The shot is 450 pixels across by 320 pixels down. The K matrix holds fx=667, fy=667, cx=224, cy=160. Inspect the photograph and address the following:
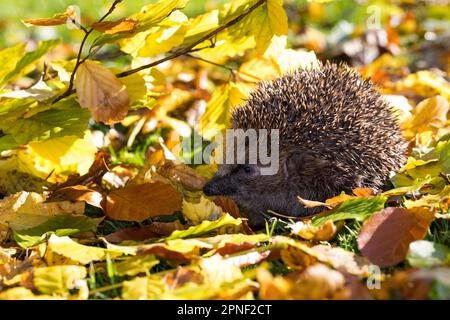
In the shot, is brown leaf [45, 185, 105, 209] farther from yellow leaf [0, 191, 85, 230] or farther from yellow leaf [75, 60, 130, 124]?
yellow leaf [75, 60, 130, 124]

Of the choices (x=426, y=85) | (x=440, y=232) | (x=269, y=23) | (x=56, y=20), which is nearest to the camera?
(x=440, y=232)

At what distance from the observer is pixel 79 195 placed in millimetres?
3564

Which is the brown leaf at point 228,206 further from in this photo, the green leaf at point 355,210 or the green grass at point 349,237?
the green grass at point 349,237

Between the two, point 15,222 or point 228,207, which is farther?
point 228,207

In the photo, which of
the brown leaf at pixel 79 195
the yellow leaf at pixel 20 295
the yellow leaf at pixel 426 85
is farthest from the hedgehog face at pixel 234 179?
the yellow leaf at pixel 426 85

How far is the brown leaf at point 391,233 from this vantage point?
2.62m

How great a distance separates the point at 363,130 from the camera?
3.57 m

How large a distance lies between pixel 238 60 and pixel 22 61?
3823 millimetres

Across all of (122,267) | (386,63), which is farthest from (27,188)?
(386,63)

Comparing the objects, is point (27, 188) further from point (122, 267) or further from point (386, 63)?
point (386, 63)

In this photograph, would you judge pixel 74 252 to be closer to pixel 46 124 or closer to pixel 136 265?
pixel 136 265

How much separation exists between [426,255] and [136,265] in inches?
44.1

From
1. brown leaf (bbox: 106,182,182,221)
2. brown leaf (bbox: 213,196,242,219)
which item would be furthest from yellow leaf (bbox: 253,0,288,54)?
brown leaf (bbox: 106,182,182,221)

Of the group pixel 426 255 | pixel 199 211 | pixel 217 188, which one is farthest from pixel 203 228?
pixel 426 255
